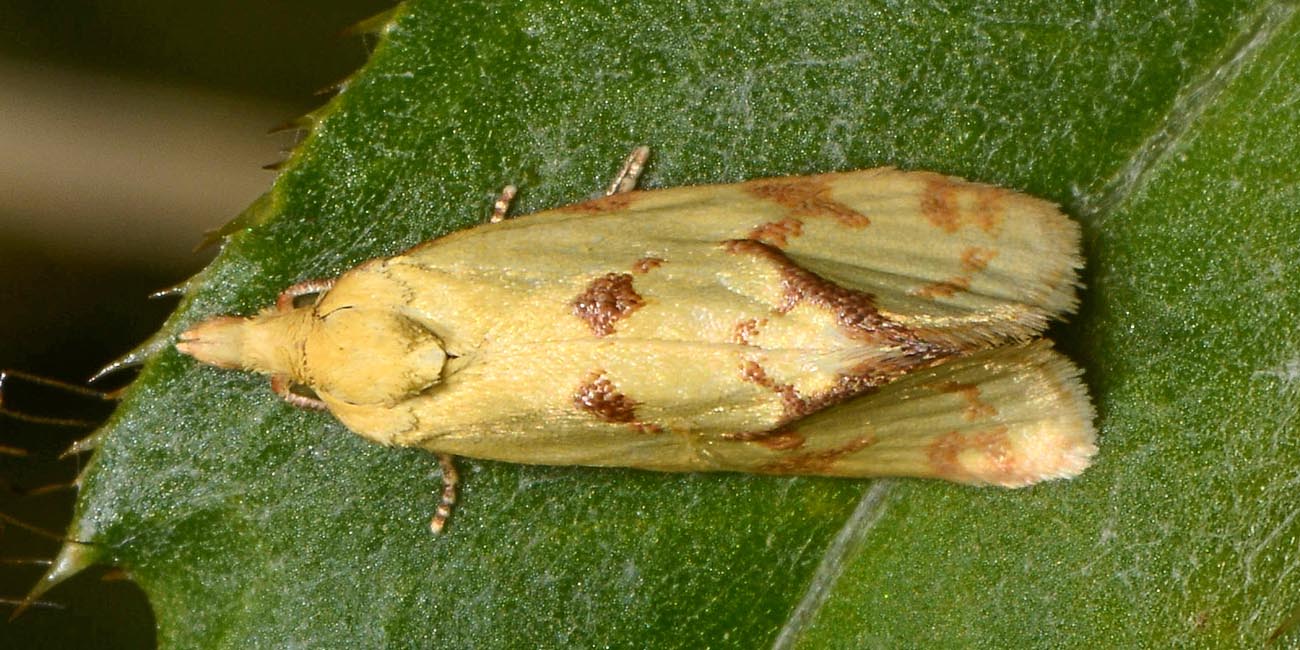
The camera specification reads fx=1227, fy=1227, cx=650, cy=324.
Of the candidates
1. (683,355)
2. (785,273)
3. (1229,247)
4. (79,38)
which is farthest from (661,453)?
(79,38)

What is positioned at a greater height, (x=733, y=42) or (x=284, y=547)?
(x=733, y=42)

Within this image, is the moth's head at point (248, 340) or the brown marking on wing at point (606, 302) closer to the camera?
the brown marking on wing at point (606, 302)

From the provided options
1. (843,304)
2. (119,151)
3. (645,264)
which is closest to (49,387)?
(119,151)

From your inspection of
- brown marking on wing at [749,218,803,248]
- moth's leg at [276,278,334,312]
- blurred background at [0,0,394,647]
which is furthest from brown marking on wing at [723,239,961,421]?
blurred background at [0,0,394,647]

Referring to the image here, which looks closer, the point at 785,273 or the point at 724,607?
the point at 785,273

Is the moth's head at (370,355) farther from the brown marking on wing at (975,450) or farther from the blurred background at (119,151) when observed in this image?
the brown marking on wing at (975,450)

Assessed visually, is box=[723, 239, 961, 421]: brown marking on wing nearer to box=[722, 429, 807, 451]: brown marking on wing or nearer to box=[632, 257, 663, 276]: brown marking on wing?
box=[722, 429, 807, 451]: brown marking on wing

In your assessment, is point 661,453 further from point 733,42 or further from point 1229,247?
point 1229,247

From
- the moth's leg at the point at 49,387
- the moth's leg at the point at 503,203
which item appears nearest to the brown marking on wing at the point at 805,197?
the moth's leg at the point at 503,203
